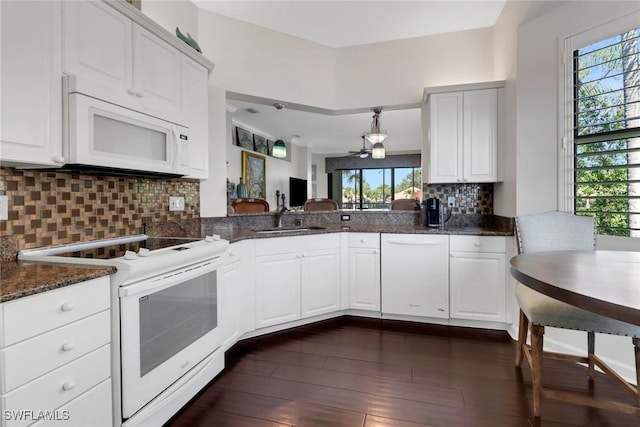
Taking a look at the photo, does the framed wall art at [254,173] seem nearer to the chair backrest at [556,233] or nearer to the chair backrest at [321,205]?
the chair backrest at [321,205]

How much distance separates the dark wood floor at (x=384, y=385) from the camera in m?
1.58

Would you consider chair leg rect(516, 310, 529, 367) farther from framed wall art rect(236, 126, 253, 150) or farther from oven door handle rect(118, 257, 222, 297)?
framed wall art rect(236, 126, 253, 150)

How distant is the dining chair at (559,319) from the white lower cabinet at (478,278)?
549mm

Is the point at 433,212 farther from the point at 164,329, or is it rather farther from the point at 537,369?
the point at 164,329

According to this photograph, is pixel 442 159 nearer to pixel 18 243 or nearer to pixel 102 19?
pixel 102 19

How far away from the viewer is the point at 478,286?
263cm

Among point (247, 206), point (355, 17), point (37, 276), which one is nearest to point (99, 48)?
point (37, 276)

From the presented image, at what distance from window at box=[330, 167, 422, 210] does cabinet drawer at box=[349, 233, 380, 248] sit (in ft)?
21.2

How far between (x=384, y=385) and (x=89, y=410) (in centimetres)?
145

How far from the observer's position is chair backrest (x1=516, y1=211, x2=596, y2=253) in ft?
6.18

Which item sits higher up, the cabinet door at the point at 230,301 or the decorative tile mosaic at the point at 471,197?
the decorative tile mosaic at the point at 471,197

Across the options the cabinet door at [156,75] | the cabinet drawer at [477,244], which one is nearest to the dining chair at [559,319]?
the cabinet drawer at [477,244]

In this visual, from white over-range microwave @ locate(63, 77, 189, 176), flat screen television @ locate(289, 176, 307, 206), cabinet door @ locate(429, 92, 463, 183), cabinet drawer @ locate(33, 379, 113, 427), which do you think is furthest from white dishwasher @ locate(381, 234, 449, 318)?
flat screen television @ locate(289, 176, 307, 206)

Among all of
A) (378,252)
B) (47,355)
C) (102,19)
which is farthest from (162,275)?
(378,252)
